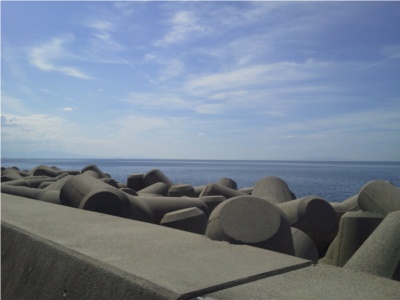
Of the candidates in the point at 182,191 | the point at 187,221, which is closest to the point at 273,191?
the point at 182,191

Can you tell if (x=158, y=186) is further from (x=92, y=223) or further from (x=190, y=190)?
(x=92, y=223)

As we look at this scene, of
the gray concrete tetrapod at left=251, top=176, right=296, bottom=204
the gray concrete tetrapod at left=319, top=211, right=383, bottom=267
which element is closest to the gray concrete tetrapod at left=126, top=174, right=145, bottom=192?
the gray concrete tetrapod at left=251, top=176, right=296, bottom=204

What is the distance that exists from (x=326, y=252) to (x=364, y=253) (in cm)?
197

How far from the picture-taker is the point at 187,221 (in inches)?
185

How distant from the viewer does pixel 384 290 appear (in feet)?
5.78

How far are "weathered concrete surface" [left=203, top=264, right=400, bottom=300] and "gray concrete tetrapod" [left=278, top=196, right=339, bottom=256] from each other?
10.5 feet

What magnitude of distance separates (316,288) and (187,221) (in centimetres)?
295

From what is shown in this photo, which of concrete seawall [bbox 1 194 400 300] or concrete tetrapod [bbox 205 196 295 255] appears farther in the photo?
concrete tetrapod [bbox 205 196 295 255]

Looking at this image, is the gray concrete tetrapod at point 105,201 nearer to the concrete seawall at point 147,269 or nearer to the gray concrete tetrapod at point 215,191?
the concrete seawall at point 147,269

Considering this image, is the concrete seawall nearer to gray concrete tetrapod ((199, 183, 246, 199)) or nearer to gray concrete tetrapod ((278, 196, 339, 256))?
gray concrete tetrapod ((278, 196, 339, 256))

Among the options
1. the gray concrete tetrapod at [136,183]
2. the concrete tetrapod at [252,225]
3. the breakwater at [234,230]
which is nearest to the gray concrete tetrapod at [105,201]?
the breakwater at [234,230]

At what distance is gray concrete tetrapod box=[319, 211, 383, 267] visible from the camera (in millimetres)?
4410

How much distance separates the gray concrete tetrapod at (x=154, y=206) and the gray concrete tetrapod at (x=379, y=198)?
2068 millimetres

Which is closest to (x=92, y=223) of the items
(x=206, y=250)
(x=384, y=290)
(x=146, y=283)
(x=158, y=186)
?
(x=206, y=250)
